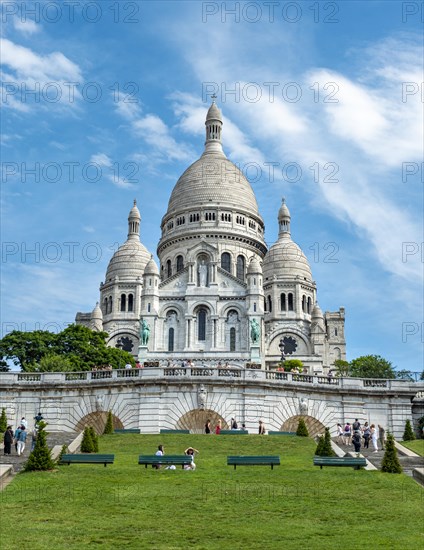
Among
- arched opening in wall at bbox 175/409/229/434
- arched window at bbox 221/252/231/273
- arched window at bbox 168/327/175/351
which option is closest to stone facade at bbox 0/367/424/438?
arched opening in wall at bbox 175/409/229/434

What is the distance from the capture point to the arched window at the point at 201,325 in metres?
92.4

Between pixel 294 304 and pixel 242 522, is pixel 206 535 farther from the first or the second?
pixel 294 304

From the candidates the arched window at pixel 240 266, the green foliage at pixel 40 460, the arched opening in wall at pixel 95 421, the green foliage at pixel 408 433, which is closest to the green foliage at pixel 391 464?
the green foliage at pixel 40 460

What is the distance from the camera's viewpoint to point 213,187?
109250 mm

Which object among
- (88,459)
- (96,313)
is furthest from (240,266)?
(88,459)

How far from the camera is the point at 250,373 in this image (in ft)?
134

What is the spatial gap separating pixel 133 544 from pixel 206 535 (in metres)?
1.61

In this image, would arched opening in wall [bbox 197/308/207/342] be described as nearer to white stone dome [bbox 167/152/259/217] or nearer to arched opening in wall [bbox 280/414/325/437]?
white stone dome [bbox 167/152/259/217]

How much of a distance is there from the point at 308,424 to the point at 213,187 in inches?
2792

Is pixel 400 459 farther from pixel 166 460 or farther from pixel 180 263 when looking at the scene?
pixel 180 263

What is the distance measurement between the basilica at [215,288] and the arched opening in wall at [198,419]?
146 ft

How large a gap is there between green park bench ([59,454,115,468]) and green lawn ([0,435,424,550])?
0.20 metres

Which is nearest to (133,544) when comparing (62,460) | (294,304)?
(62,460)

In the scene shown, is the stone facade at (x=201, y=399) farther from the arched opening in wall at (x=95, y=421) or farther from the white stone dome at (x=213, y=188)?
the white stone dome at (x=213, y=188)
